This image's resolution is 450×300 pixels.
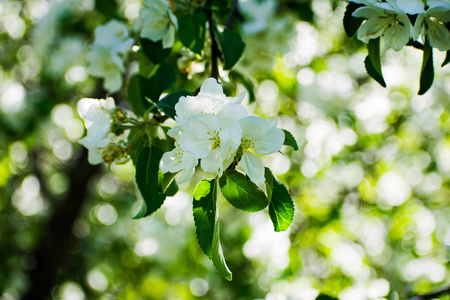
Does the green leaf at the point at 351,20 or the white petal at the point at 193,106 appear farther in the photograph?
the green leaf at the point at 351,20

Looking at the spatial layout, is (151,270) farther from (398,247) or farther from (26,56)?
(26,56)

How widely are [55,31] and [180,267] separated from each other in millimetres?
2450

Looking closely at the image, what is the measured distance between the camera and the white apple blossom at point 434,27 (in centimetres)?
102

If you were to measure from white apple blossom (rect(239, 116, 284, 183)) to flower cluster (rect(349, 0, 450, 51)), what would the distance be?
0.44m

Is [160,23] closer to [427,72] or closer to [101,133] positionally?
[101,133]

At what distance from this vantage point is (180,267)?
362 centimetres

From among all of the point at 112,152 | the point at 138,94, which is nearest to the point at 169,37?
the point at 138,94

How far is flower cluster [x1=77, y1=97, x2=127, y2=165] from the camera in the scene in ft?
3.75

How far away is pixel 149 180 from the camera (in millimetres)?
1077

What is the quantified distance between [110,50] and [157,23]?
1.19 ft

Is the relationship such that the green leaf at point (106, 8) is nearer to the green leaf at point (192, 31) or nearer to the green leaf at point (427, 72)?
the green leaf at point (192, 31)

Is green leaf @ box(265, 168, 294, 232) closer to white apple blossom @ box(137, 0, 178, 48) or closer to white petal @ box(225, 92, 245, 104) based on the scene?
white petal @ box(225, 92, 245, 104)

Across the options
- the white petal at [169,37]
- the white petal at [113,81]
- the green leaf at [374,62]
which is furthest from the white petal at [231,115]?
the white petal at [113,81]

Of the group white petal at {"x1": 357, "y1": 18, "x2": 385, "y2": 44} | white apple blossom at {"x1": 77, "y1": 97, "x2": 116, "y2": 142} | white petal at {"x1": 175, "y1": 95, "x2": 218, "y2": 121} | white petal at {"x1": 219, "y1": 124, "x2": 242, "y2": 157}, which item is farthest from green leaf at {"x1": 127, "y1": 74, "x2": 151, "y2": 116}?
white petal at {"x1": 357, "y1": 18, "x2": 385, "y2": 44}
